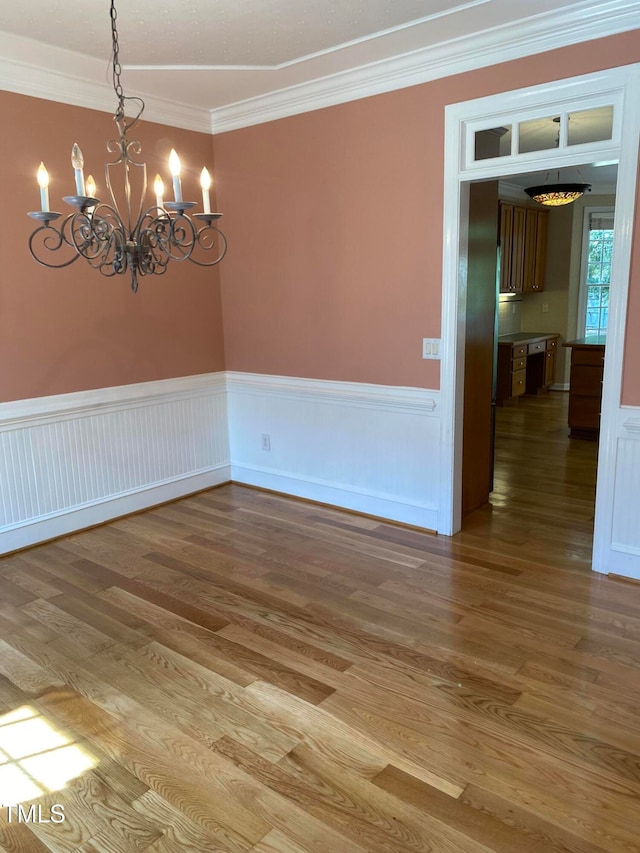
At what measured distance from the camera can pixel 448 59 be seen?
333cm

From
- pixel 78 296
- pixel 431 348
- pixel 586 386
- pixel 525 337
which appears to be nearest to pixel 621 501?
pixel 431 348

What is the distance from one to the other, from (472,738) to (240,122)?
4087 mm

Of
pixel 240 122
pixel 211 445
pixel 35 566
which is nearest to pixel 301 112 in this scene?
pixel 240 122

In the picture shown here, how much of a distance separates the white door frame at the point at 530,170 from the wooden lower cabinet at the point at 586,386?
9.22ft

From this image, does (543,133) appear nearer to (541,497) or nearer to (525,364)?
(541,497)

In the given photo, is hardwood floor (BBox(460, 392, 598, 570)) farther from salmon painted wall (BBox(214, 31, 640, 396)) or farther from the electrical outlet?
the electrical outlet

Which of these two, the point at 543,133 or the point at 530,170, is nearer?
the point at 530,170

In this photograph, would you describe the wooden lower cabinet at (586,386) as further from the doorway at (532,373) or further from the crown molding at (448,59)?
the crown molding at (448,59)

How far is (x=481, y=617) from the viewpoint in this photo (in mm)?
2920

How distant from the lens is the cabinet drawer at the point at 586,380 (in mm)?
5996

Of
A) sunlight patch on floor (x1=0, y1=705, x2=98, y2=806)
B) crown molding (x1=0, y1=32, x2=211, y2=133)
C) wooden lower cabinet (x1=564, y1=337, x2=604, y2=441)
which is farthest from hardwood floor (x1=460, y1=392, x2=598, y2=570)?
crown molding (x1=0, y1=32, x2=211, y2=133)

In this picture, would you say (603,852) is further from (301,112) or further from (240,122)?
(240,122)

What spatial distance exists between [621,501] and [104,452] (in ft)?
10.3

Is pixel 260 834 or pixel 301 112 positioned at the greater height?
pixel 301 112
